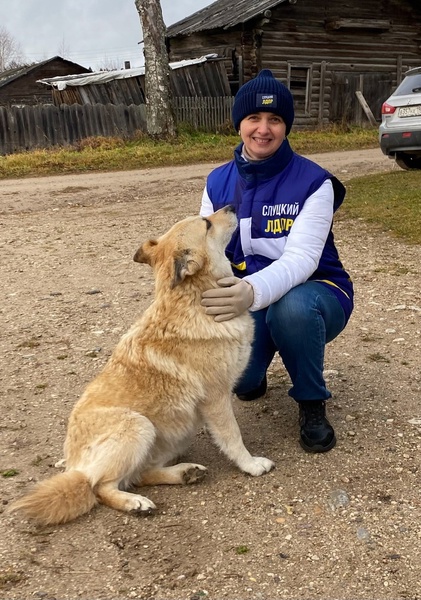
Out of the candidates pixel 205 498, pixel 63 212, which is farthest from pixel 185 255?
pixel 63 212

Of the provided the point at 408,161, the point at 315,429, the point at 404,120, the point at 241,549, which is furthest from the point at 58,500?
the point at 408,161

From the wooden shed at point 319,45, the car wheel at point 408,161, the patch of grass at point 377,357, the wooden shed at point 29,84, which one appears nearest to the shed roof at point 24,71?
the wooden shed at point 29,84

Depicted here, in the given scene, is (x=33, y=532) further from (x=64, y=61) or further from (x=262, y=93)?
(x=64, y=61)

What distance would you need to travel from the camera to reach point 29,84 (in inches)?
1417

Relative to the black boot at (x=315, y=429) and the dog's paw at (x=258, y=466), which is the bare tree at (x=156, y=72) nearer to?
the black boot at (x=315, y=429)

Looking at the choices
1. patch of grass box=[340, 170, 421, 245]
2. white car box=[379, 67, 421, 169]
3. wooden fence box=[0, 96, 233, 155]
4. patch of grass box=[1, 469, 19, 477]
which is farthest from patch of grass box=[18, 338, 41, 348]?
wooden fence box=[0, 96, 233, 155]

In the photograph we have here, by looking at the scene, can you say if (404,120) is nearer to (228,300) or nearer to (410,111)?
(410,111)

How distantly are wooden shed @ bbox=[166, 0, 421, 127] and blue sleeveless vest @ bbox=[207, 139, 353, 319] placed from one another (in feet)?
61.6

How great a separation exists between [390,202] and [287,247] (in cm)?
672

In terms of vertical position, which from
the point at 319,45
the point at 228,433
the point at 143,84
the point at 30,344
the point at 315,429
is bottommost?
the point at 30,344

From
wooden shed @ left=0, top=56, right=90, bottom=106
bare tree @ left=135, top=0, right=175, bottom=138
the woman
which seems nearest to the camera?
the woman

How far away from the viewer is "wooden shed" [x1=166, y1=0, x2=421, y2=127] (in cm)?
2131

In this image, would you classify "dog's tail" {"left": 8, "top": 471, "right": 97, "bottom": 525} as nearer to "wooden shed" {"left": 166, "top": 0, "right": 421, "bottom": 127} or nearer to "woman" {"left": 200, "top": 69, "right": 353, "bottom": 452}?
"woman" {"left": 200, "top": 69, "right": 353, "bottom": 452}

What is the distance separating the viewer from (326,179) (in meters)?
3.21
